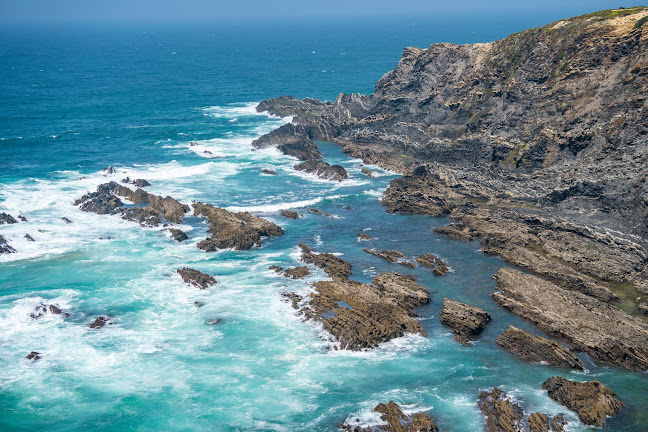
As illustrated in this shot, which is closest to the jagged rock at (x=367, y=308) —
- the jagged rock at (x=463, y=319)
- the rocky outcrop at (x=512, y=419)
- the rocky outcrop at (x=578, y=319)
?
the jagged rock at (x=463, y=319)

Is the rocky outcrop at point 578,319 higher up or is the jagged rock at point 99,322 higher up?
the rocky outcrop at point 578,319

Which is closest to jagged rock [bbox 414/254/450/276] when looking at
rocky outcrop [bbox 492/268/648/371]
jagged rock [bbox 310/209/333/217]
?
rocky outcrop [bbox 492/268/648/371]

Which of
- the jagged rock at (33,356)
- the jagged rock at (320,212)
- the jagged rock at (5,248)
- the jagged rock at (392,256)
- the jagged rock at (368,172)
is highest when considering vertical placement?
the jagged rock at (368,172)

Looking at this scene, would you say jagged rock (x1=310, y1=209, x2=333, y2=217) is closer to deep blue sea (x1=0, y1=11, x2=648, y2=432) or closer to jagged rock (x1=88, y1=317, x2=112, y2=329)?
deep blue sea (x1=0, y1=11, x2=648, y2=432)

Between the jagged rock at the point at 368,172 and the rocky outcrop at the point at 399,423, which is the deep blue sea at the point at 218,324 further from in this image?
the jagged rock at the point at 368,172

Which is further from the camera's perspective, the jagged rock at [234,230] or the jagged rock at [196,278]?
the jagged rock at [234,230]

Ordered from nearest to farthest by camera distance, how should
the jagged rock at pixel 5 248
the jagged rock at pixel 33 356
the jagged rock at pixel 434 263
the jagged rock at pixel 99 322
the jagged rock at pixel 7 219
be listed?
the jagged rock at pixel 33 356, the jagged rock at pixel 99 322, the jagged rock at pixel 434 263, the jagged rock at pixel 5 248, the jagged rock at pixel 7 219

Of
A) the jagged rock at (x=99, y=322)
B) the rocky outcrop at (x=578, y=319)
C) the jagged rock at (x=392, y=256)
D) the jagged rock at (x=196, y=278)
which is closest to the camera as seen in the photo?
the rocky outcrop at (x=578, y=319)
